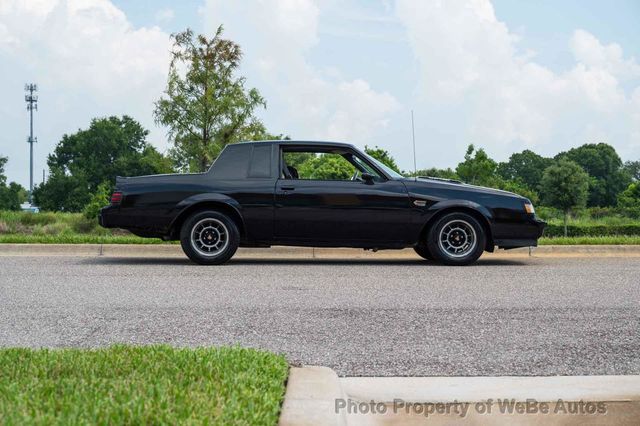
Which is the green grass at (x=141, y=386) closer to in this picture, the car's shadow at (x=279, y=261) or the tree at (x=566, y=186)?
the car's shadow at (x=279, y=261)

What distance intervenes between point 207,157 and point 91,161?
60257 millimetres

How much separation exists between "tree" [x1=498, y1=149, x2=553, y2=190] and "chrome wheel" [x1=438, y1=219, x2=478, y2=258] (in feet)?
336

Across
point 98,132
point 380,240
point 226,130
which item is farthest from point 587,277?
point 98,132

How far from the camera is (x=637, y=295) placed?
767 centimetres

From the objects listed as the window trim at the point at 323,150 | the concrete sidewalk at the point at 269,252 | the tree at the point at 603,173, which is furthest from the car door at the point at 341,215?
the tree at the point at 603,173

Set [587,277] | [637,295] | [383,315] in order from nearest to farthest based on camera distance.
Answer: [383,315]
[637,295]
[587,277]

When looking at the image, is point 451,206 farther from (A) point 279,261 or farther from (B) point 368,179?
(A) point 279,261

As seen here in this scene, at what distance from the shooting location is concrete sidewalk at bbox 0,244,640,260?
40.9ft

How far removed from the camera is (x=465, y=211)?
10445 mm

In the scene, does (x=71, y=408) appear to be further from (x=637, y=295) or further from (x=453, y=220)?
(x=453, y=220)

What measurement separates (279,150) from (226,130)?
1971 cm

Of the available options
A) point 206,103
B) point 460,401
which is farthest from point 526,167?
point 460,401

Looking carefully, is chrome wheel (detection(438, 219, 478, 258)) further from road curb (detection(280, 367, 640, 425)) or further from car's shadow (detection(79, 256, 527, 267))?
road curb (detection(280, 367, 640, 425))

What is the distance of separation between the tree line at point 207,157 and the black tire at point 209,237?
1466 centimetres
